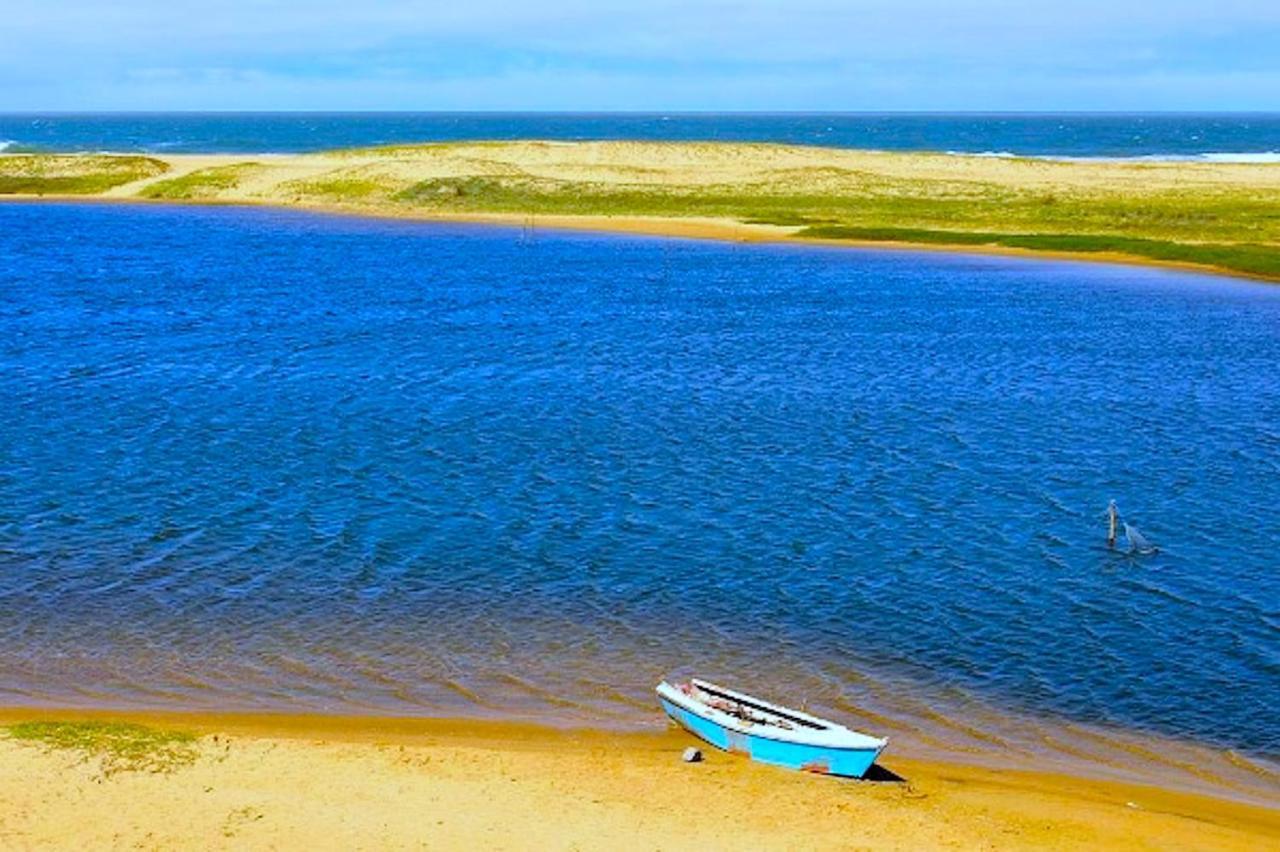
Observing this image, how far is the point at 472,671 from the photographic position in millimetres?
23000

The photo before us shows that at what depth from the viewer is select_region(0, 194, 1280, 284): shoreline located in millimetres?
76625

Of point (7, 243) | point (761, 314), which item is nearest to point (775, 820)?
A: point (761, 314)

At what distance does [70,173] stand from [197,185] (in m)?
20.6

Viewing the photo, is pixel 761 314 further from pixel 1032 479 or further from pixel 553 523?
pixel 553 523

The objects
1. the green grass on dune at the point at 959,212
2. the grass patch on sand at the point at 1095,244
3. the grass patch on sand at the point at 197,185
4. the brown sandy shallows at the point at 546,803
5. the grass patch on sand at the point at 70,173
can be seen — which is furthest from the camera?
the grass patch on sand at the point at 70,173

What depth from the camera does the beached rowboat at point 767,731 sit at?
1902cm

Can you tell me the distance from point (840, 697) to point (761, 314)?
38093 millimetres

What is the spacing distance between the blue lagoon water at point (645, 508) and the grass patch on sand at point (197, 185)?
191ft

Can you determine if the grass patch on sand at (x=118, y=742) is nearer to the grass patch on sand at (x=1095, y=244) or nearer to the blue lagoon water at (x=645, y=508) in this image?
the blue lagoon water at (x=645, y=508)

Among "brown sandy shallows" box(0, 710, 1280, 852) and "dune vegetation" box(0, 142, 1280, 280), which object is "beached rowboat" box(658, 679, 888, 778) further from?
"dune vegetation" box(0, 142, 1280, 280)

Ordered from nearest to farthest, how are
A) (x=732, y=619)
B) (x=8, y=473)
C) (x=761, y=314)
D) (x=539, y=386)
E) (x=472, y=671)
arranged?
(x=472, y=671) → (x=732, y=619) → (x=8, y=473) → (x=539, y=386) → (x=761, y=314)

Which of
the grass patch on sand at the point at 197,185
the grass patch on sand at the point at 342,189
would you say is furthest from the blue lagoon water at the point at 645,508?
the grass patch on sand at the point at 197,185

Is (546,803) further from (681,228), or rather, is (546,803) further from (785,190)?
(785,190)

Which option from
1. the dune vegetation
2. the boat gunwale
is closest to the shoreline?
the dune vegetation
